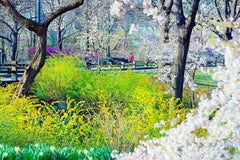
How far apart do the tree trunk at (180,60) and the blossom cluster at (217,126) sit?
14.6ft

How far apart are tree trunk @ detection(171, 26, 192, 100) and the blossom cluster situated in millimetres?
4460

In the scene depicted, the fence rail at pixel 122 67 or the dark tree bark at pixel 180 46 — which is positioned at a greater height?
the dark tree bark at pixel 180 46

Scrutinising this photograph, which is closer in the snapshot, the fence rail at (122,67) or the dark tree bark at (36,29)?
the dark tree bark at (36,29)

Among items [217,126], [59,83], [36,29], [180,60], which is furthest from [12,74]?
[217,126]

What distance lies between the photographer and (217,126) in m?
2.15

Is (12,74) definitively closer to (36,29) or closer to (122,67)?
(122,67)

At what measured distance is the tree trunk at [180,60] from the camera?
678cm

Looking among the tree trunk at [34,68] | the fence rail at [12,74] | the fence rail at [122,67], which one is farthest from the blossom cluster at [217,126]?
the fence rail at [122,67]

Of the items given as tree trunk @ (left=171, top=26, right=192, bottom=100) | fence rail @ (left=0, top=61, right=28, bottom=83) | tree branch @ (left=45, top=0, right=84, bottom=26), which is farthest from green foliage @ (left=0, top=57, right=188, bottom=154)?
fence rail @ (left=0, top=61, right=28, bottom=83)

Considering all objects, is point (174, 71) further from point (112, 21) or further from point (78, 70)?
point (112, 21)

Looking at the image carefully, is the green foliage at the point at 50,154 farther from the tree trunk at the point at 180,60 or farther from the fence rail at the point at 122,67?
the fence rail at the point at 122,67

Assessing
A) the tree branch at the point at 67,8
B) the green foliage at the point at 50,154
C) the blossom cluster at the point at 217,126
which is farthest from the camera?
the tree branch at the point at 67,8

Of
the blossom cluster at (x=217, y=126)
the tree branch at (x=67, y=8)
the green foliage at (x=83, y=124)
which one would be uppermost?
the tree branch at (x=67, y=8)

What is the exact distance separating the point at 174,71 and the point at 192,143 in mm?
4720
